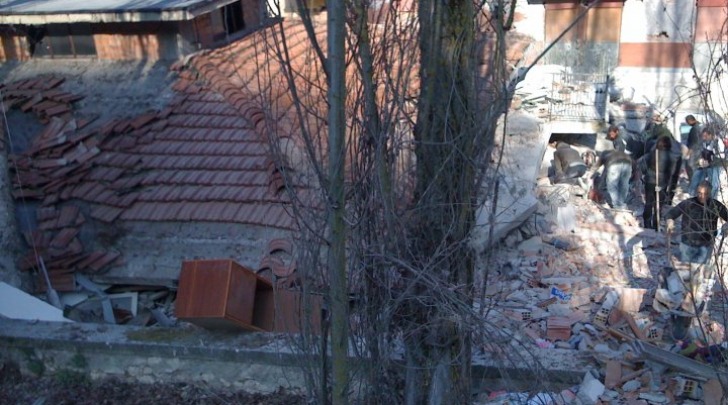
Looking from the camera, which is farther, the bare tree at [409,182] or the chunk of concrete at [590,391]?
the chunk of concrete at [590,391]

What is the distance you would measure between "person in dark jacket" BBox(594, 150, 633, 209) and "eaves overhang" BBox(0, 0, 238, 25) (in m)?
6.56

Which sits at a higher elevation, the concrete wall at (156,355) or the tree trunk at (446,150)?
the tree trunk at (446,150)

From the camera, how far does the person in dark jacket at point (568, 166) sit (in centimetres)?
1323

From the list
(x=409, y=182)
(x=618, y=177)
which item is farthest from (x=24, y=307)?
(x=618, y=177)

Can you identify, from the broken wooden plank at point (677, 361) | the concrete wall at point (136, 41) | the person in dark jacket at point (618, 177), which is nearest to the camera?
the broken wooden plank at point (677, 361)

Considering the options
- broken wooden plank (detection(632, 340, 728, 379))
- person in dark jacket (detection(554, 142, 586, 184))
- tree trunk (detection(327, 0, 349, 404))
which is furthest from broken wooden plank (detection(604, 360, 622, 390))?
person in dark jacket (detection(554, 142, 586, 184))

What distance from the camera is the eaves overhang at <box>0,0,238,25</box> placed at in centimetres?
1169

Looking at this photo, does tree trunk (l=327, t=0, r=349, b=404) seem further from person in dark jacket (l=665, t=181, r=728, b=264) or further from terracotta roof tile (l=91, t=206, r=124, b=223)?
terracotta roof tile (l=91, t=206, r=124, b=223)

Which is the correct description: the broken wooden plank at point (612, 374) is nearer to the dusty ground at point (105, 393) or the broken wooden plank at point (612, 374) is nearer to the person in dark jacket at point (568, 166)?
the dusty ground at point (105, 393)

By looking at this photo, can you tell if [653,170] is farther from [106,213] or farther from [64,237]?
[64,237]

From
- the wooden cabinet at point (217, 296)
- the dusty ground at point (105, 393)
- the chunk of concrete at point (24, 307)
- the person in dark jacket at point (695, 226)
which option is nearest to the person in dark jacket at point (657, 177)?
the person in dark jacket at point (695, 226)

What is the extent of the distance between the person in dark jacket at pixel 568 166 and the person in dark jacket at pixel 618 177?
0.93 m

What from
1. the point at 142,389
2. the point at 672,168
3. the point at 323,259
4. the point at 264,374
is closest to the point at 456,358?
the point at 323,259

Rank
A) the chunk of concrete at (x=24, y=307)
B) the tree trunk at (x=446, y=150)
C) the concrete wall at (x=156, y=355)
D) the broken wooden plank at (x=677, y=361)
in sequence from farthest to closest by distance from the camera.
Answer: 1. the chunk of concrete at (x=24, y=307)
2. the concrete wall at (x=156, y=355)
3. the broken wooden plank at (x=677, y=361)
4. the tree trunk at (x=446, y=150)
